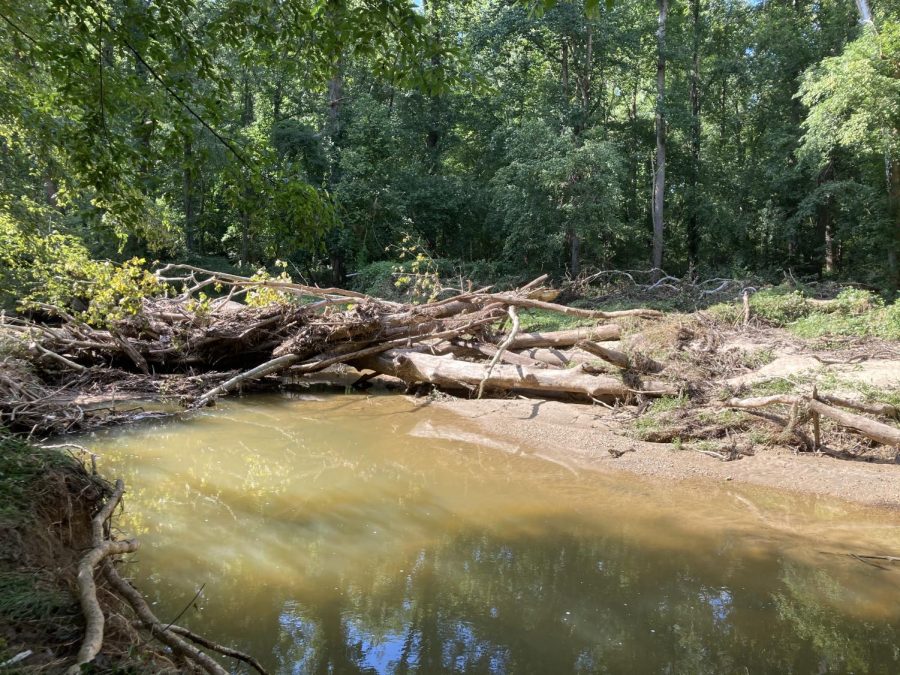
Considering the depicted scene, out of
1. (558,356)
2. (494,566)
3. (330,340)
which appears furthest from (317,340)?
(494,566)

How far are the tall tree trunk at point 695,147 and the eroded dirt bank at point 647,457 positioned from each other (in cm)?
1698

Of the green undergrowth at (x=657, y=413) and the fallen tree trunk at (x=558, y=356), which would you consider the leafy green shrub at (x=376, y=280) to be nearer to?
the fallen tree trunk at (x=558, y=356)

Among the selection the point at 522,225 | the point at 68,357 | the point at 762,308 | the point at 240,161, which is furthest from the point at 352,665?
the point at 522,225

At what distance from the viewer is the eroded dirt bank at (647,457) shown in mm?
6586

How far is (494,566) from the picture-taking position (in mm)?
4863

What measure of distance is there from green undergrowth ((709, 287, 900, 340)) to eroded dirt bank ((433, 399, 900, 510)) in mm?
4799

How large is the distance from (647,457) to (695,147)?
2078 centimetres

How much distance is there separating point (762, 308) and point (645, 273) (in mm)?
7699

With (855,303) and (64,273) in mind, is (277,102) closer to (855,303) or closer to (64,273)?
(64,273)

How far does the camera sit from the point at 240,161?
4.26 metres

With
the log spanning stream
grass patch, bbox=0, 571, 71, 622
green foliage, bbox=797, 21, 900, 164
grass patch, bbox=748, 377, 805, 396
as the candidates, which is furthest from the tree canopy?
grass patch, bbox=0, 571, 71, 622

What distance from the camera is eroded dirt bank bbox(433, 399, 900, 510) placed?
6.59m

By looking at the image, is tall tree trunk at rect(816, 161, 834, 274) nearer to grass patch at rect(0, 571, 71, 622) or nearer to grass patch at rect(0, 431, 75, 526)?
grass patch at rect(0, 431, 75, 526)

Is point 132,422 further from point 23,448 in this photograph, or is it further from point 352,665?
point 352,665
